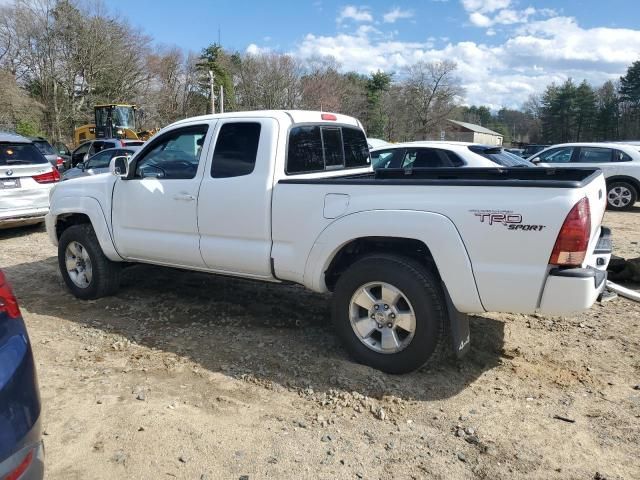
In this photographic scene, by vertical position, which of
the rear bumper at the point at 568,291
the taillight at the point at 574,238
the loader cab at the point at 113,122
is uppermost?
the loader cab at the point at 113,122

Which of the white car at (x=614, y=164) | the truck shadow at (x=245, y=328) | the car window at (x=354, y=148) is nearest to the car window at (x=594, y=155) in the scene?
the white car at (x=614, y=164)

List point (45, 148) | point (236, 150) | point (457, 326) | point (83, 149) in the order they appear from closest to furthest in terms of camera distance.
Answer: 1. point (457, 326)
2. point (236, 150)
3. point (45, 148)
4. point (83, 149)

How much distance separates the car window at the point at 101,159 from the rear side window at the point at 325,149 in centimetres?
1095

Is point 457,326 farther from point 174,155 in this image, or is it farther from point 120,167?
point 120,167

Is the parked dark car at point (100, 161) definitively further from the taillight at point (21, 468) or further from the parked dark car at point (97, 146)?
the taillight at point (21, 468)

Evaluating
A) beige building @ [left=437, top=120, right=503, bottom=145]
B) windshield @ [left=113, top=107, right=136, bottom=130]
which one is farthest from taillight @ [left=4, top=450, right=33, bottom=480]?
beige building @ [left=437, top=120, right=503, bottom=145]

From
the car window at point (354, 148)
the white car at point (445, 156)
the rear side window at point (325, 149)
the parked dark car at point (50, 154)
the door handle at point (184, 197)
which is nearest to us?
the rear side window at point (325, 149)

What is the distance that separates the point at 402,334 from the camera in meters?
3.80

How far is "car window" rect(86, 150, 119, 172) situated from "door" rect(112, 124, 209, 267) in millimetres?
10137

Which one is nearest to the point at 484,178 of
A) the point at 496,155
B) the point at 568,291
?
the point at 568,291

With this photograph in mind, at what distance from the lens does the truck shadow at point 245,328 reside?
383 centimetres

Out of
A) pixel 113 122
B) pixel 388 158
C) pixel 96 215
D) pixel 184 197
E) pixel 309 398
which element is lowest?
pixel 309 398

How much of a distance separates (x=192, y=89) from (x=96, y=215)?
203 ft

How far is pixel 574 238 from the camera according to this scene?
10.1 feet
